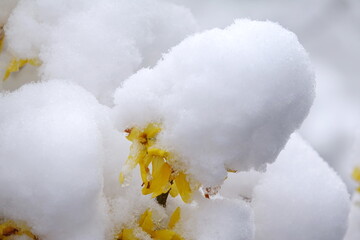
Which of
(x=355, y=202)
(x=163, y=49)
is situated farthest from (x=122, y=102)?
(x=355, y=202)

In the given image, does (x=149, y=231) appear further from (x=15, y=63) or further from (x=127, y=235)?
(x=15, y=63)

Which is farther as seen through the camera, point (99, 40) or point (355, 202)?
point (355, 202)

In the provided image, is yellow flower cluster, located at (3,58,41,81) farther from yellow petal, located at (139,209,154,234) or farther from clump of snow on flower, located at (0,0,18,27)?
yellow petal, located at (139,209,154,234)

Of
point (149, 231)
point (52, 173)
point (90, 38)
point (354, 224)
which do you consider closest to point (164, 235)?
point (149, 231)

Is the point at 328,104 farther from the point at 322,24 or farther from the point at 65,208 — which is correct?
the point at 65,208

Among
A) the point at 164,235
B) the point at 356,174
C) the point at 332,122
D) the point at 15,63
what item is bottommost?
the point at 164,235

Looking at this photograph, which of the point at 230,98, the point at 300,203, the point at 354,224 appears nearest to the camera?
the point at 230,98

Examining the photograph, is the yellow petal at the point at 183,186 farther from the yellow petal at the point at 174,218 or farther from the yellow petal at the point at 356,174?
the yellow petal at the point at 356,174
